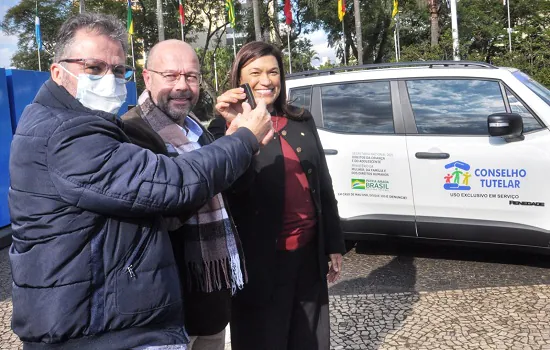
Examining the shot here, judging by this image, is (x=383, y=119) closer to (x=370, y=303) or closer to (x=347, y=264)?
(x=347, y=264)

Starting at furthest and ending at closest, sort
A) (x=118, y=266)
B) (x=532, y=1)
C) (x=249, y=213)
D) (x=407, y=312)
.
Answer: (x=532, y=1) < (x=407, y=312) < (x=249, y=213) < (x=118, y=266)

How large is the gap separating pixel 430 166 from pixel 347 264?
1.32 metres

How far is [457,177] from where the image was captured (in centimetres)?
466

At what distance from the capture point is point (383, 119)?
5.12 metres

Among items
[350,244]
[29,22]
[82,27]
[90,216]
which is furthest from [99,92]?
[29,22]

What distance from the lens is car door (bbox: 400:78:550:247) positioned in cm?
441

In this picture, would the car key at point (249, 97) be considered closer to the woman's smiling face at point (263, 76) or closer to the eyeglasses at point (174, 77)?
the eyeglasses at point (174, 77)

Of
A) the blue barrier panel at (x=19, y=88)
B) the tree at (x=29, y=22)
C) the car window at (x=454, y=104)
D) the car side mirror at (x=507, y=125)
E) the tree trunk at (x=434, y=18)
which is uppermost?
the tree at (x=29, y=22)

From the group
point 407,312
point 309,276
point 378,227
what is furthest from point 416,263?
point 309,276

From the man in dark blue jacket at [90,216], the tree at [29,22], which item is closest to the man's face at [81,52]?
the man in dark blue jacket at [90,216]

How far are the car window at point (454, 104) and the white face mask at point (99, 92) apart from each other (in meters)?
3.75

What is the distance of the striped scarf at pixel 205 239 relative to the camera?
195 centimetres

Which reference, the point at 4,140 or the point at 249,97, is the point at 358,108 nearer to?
the point at 249,97

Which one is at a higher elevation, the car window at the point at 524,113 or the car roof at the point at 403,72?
the car roof at the point at 403,72
